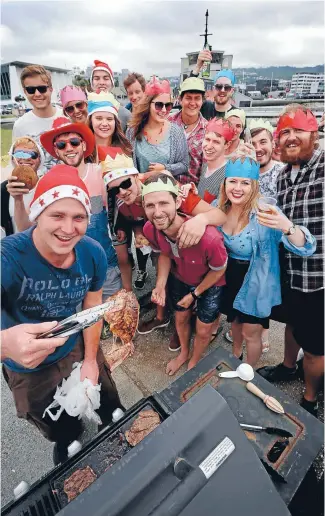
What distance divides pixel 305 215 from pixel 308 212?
27mm

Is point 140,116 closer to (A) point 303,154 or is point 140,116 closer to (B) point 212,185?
(B) point 212,185

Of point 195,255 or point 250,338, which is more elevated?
point 195,255

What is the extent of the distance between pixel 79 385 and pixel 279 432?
119 cm

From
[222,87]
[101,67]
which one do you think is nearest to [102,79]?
[101,67]

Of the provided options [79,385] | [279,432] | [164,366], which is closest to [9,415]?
[79,385]

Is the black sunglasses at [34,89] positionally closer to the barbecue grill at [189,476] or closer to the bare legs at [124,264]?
the bare legs at [124,264]

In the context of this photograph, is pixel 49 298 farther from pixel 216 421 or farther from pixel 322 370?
pixel 322 370

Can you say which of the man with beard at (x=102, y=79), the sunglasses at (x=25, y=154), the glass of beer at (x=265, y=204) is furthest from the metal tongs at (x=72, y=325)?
the man with beard at (x=102, y=79)

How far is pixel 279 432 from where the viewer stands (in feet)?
4.22

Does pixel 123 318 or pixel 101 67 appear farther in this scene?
pixel 101 67

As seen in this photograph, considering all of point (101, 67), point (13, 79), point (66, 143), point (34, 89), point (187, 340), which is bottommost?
point (187, 340)

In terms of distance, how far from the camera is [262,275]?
2.17m

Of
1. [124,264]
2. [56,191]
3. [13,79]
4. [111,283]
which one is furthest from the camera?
[13,79]

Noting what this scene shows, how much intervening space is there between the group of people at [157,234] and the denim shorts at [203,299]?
1cm
